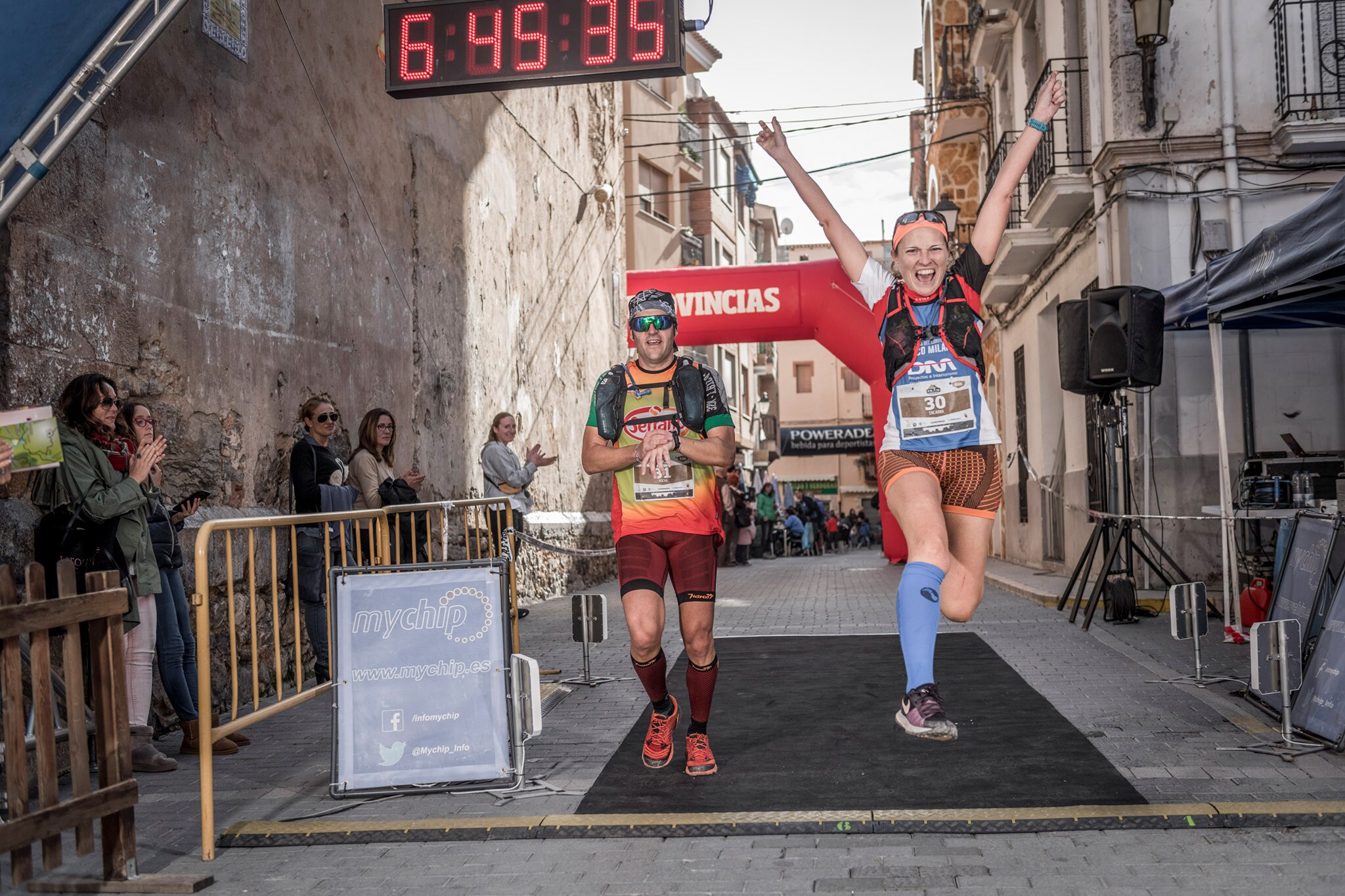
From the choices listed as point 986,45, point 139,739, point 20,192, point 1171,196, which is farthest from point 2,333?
point 986,45

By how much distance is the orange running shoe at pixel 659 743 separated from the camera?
5391 mm

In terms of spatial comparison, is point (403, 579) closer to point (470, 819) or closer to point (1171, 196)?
point (470, 819)

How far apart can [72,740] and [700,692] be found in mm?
2413

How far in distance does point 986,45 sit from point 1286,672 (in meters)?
16.5

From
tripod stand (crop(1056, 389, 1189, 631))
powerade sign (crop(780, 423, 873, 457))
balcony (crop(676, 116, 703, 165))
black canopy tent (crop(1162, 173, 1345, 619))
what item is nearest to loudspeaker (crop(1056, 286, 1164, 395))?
black canopy tent (crop(1162, 173, 1345, 619))

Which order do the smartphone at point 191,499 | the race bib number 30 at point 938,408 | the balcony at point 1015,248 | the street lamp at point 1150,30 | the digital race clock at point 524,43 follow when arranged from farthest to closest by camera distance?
the balcony at point 1015,248 → the street lamp at point 1150,30 → the digital race clock at point 524,43 → the smartphone at point 191,499 → the race bib number 30 at point 938,408

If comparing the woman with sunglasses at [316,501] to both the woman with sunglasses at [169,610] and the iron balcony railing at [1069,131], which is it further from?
the iron balcony railing at [1069,131]

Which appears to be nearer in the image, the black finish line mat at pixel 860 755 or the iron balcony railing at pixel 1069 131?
the black finish line mat at pixel 860 755

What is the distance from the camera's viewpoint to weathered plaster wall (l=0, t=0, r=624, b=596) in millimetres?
6383

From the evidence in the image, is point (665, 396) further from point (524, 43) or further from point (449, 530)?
point (449, 530)

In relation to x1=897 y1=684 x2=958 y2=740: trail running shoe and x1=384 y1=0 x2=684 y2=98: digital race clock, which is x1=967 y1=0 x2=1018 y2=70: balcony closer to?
x1=384 y1=0 x2=684 y2=98: digital race clock

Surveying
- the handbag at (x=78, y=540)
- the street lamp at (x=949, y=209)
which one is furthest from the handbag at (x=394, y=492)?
the street lamp at (x=949, y=209)

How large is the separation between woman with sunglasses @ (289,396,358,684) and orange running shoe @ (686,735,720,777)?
295cm

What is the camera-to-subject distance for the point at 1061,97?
529cm
